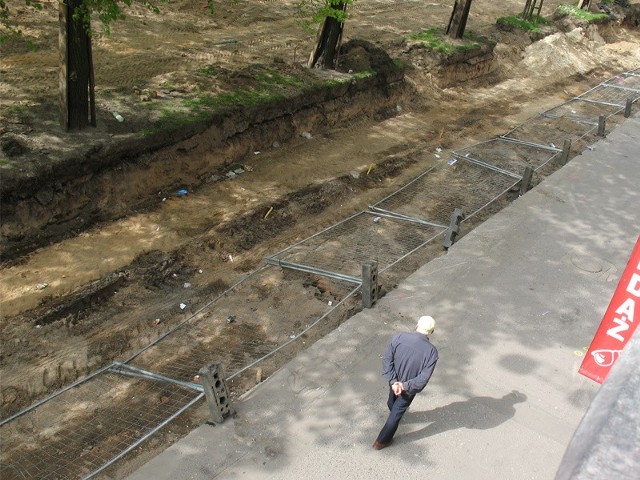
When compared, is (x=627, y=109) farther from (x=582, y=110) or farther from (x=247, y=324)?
(x=247, y=324)

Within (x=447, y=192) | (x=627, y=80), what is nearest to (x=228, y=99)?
(x=447, y=192)

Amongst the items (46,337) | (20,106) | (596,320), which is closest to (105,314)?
(46,337)

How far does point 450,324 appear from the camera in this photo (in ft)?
27.2

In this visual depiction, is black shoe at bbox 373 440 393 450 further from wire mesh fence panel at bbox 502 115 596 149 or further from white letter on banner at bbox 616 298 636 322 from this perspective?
wire mesh fence panel at bbox 502 115 596 149

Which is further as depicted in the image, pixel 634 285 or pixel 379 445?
pixel 379 445

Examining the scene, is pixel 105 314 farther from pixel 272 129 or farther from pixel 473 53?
pixel 473 53

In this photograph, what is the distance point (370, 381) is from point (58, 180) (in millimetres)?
6662

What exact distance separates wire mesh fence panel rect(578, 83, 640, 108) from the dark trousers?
15874mm

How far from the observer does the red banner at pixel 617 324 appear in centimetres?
602

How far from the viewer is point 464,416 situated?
6.84 meters

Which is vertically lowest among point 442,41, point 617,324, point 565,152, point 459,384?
point 459,384

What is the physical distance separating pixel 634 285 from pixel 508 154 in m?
8.94

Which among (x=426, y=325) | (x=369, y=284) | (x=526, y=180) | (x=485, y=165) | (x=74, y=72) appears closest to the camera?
(x=426, y=325)

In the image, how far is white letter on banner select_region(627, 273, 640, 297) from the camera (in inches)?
236
